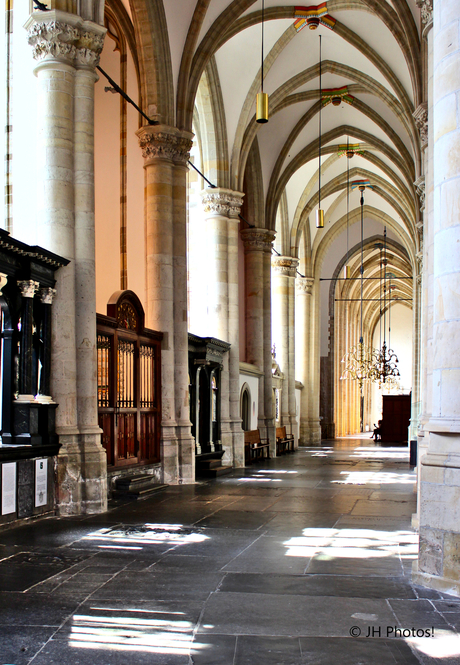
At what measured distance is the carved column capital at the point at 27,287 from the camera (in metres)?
9.20

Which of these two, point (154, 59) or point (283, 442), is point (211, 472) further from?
point (283, 442)

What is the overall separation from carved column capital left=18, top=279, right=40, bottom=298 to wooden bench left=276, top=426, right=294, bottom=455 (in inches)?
661

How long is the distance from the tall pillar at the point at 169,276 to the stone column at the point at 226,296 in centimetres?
433

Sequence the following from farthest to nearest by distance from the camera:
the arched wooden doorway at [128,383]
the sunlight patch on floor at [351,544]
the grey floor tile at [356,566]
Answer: the arched wooden doorway at [128,383]
the sunlight patch on floor at [351,544]
the grey floor tile at [356,566]

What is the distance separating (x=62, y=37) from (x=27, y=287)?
3.73 m

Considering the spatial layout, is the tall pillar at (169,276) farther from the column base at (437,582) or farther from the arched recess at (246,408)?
the column base at (437,582)

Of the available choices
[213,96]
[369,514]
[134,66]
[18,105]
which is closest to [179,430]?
[369,514]

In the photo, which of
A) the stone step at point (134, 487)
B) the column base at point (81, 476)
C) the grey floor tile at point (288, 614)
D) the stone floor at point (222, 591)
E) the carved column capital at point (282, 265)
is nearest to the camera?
the stone floor at point (222, 591)

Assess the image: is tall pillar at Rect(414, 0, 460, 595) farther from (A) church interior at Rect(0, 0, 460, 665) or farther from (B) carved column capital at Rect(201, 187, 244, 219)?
(B) carved column capital at Rect(201, 187, 244, 219)

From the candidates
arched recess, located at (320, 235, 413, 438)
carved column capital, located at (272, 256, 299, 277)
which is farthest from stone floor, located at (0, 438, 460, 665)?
arched recess, located at (320, 235, 413, 438)

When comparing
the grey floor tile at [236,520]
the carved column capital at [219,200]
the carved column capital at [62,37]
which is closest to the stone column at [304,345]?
the carved column capital at [219,200]

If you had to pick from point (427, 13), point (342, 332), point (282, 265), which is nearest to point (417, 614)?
point (427, 13)

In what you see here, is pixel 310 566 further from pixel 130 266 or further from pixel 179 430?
pixel 130 266

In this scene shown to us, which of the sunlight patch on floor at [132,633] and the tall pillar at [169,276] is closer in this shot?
the sunlight patch on floor at [132,633]
